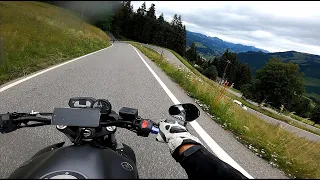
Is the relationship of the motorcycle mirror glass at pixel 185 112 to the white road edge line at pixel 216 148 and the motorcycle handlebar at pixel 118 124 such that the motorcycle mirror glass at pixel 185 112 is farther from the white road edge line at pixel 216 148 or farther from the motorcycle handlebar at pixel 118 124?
the white road edge line at pixel 216 148

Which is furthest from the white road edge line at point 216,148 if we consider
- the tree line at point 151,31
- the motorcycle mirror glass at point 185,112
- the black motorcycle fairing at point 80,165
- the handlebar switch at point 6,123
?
the tree line at point 151,31

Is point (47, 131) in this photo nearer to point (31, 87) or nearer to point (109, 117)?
point (109, 117)

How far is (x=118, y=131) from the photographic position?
4.59 metres

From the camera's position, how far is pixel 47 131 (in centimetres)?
441

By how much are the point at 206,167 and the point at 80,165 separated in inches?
30.9

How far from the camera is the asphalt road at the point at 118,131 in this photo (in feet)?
11.7

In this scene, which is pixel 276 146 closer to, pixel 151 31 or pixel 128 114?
pixel 128 114

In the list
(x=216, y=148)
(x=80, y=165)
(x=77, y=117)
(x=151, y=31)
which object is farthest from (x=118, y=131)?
(x=151, y=31)

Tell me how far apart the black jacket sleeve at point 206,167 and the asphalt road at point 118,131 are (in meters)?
0.22

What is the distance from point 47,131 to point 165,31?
365 feet

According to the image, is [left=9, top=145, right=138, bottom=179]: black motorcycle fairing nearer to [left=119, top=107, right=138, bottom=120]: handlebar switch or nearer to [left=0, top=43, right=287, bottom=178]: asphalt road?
[left=119, top=107, right=138, bottom=120]: handlebar switch

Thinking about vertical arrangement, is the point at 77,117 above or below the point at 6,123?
above

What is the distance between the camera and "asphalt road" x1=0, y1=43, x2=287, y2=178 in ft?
11.7

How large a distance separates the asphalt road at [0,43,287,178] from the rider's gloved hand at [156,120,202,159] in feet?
1.87
